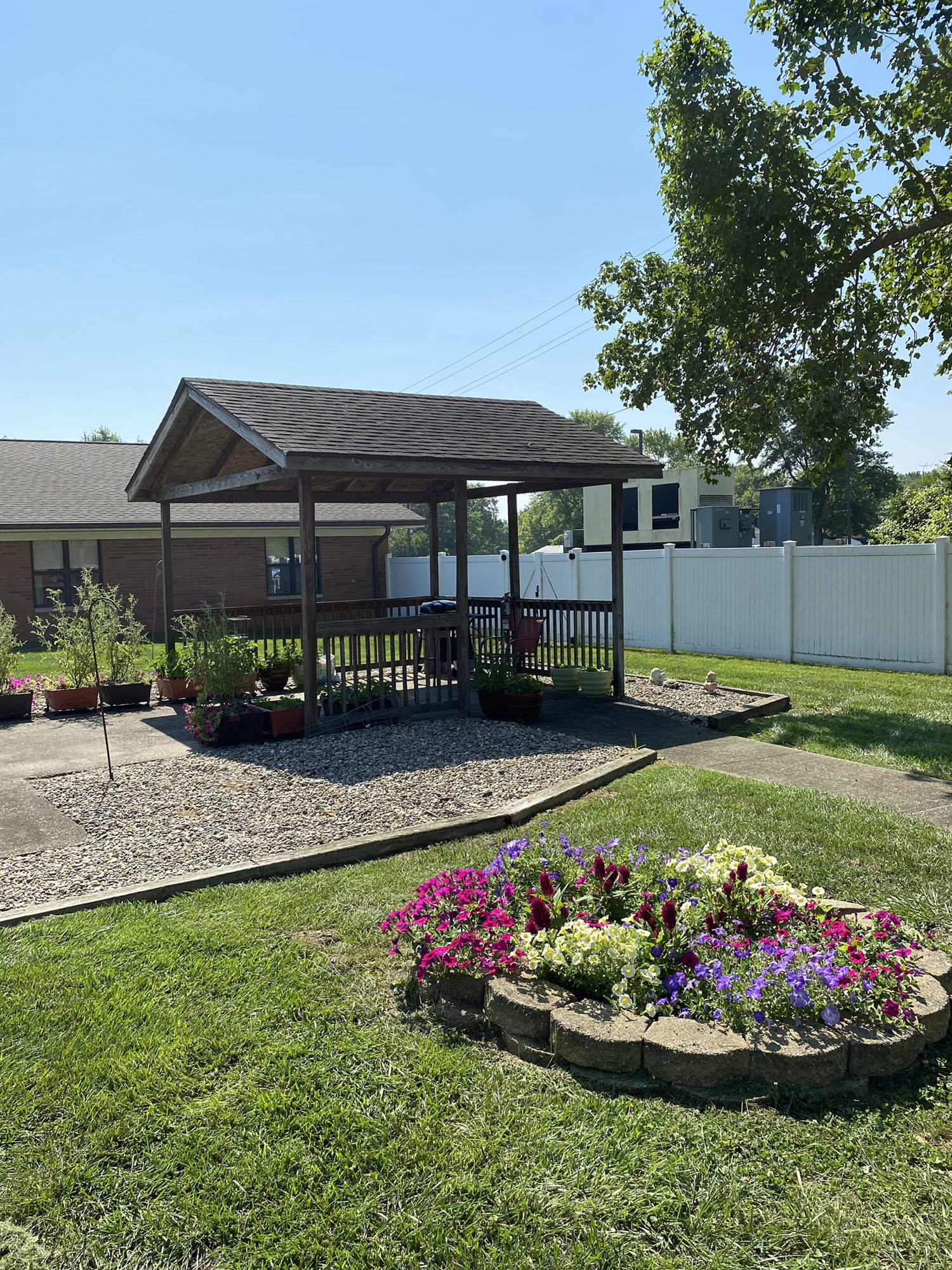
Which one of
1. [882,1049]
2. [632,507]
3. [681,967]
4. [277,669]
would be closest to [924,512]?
[277,669]

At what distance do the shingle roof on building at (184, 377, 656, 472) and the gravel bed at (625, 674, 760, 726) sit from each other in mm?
2720

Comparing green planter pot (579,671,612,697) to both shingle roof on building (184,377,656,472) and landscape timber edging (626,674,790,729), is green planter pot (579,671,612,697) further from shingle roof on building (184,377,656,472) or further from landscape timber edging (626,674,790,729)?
shingle roof on building (184,377,656,472)

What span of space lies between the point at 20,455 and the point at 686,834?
24.3 metres

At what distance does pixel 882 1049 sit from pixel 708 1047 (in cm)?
58

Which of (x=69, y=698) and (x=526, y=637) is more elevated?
(x=526, y=637)

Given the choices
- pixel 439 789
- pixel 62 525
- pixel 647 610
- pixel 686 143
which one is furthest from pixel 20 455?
pixel 439 789

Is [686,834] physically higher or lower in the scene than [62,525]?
lower

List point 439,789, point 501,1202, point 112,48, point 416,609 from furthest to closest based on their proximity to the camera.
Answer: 1. point 416,609
2. point 112,48
3. point 439,789
4. point 501,1202

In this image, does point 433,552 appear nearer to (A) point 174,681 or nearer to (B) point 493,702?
(A) point 174,681

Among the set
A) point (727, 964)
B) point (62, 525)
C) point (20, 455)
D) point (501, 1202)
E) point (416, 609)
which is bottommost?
point (501, 1202)

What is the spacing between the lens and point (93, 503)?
22.4m

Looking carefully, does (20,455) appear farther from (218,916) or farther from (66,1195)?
(66,1195)

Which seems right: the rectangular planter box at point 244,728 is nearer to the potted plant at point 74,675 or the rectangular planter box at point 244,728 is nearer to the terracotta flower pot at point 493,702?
the terracotta flower pot at point 493,702

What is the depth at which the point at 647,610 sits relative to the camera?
16.8 meters
